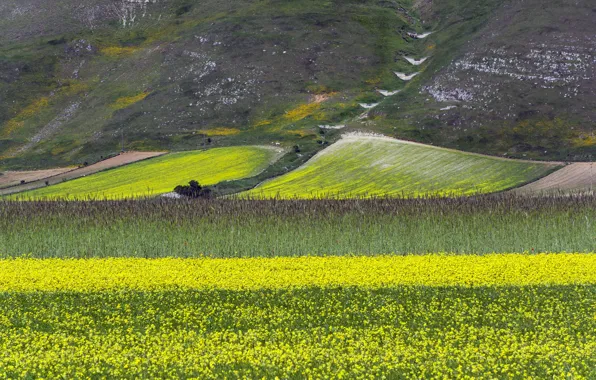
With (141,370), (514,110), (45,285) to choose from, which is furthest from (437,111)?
(141,370)

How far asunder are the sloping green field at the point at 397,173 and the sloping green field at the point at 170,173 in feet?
22.8

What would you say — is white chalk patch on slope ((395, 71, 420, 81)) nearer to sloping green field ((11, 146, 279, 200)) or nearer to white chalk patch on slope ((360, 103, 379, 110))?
white chalk patch on slope ((360, 103, 379, 110))

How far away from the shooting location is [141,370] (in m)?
19.5

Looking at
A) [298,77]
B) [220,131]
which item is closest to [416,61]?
[298,77]

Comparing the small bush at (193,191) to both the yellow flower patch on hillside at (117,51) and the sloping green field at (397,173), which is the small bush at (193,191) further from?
the yellow flower patch on hillside at (117,51)

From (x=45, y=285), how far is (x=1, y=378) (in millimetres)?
10365

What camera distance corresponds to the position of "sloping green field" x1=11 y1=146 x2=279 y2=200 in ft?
308

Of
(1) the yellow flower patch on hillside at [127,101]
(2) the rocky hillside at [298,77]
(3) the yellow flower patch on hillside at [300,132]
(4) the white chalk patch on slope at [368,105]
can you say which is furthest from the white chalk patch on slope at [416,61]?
(3) the yellow flower patch on hillside at [300,132]

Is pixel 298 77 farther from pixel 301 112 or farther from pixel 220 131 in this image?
pixel 220 131

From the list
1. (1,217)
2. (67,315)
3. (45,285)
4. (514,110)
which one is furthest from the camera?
(514,110)

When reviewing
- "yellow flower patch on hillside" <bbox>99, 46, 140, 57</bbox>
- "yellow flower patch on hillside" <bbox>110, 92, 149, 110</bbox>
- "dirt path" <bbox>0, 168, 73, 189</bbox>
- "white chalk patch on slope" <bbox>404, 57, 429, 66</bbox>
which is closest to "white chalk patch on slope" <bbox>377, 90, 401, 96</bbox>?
"white chalk patch on slope" <bbox>404, 57, 429, 66</bbox>

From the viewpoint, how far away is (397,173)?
89.9m

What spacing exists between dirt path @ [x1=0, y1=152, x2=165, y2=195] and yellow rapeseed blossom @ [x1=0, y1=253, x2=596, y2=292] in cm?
7151

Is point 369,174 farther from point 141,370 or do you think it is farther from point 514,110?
point 141,370
